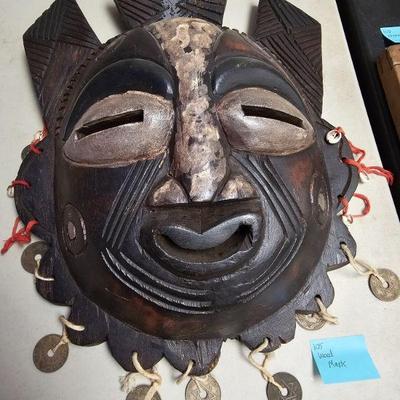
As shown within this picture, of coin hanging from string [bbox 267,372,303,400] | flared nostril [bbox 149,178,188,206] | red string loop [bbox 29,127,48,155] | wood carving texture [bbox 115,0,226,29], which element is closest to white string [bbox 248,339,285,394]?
coin hanging from string [bbox 267,372,303,400]

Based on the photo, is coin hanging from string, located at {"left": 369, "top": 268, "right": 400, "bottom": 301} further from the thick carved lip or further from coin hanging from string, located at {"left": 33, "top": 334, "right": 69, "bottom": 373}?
coin hanging from string, located at {"left": 33, "top": 334, "right": 69, "bottom": 373}

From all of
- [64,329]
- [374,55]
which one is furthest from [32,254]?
[374,55]

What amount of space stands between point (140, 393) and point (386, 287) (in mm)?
555

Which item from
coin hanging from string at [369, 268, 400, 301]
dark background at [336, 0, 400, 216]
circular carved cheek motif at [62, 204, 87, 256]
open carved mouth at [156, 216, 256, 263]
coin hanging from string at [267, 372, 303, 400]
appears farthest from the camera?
dark background at [336, 0, 400, 216]

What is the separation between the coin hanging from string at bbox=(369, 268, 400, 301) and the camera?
100 centimetres

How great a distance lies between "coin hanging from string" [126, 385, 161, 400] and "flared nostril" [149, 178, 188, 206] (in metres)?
0.38

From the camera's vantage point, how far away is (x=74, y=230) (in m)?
0.82

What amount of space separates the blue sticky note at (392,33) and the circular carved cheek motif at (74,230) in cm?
110

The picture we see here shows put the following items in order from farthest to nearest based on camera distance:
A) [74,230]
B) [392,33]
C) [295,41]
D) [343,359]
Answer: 1. [392,33]
2. [295,41]
3. [343,359]
4. [74,230]

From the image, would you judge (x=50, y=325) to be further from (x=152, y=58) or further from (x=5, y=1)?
(x=5, y=1)

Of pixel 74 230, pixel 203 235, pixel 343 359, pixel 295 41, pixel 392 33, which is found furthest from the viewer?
pixel 392 33

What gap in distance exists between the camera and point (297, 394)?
902 millimetres

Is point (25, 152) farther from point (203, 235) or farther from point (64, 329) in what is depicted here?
point (203, 235)

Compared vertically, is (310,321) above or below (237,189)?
below
